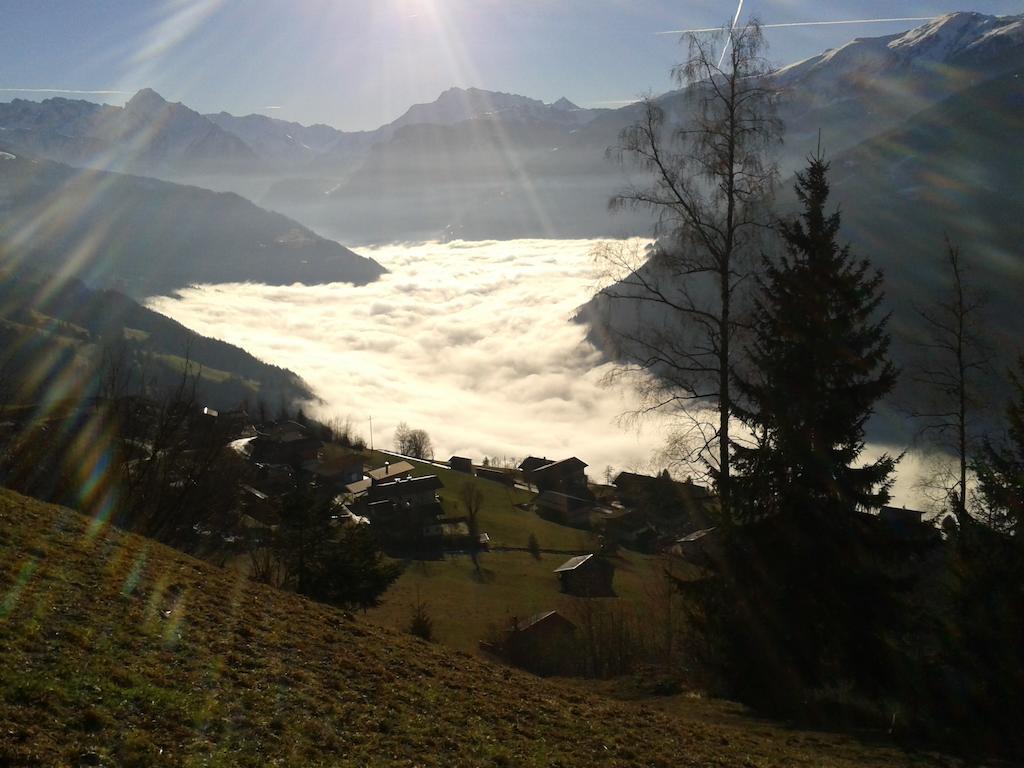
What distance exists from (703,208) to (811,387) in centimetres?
384

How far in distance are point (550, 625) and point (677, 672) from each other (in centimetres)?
1269

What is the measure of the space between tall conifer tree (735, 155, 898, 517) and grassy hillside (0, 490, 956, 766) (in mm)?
4101

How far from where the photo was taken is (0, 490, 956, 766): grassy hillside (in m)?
6.56

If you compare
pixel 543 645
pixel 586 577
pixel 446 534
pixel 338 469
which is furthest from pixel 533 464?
pixel 543 645

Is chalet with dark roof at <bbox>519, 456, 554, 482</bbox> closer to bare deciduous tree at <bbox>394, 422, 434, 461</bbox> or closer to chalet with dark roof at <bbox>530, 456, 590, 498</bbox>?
chalet with dark roof at <bbox>530, 456, 590, 498</bbox>

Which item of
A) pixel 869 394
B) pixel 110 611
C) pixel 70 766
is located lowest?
pixel 70 766

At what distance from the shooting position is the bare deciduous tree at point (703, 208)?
43.8 feet

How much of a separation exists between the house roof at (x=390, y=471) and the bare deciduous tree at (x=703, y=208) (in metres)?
60.5

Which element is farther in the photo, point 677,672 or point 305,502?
point 305,502

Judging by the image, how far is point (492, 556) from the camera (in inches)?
2142

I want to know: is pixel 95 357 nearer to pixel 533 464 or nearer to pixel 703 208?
pixel 533 464

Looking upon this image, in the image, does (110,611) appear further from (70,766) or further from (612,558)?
(612,558)

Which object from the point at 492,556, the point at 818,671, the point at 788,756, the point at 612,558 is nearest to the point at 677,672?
the point at 818,671

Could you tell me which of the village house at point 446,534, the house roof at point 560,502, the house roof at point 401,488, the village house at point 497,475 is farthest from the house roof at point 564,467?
the village house at point 446,534
